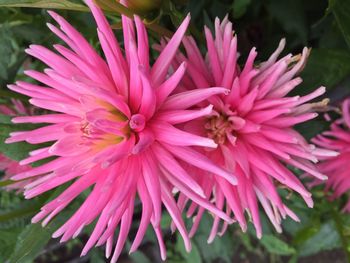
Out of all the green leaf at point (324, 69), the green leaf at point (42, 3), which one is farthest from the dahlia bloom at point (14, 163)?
the green leaf at point (324, 69)

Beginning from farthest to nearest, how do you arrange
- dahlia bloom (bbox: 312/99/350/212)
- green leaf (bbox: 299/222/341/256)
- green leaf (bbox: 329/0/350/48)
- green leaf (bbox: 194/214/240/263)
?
green leaf (bbox: 194/214/240/263), green leaf (bbox: 299/222/341/256), dahlia bloom (bbox: 312/99/350/212), green leaf (bbox: 329/0/350/48)

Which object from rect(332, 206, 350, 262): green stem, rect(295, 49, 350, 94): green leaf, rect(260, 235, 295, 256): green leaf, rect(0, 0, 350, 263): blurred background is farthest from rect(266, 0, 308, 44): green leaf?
rect(260, 235, 295, 256): green leaf

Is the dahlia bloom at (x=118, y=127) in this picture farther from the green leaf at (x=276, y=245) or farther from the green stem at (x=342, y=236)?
the green leaf at (x=276, y=245)

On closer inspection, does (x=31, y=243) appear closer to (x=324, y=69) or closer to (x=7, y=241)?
(x=7, y=241)

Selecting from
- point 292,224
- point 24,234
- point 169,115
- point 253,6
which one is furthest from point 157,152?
point 292,224

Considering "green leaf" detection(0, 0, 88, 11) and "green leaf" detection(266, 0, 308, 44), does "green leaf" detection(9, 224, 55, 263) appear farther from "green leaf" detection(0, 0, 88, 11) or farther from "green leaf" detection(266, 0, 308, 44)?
"green leaf" detection(266, 0, 308, 44)

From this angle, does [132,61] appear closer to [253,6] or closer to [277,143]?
[277,143]

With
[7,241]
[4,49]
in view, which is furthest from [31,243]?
[4,49]
